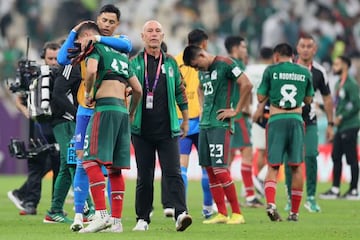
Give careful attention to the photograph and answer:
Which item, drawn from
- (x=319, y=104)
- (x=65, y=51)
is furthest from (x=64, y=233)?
(x=319, y=104)

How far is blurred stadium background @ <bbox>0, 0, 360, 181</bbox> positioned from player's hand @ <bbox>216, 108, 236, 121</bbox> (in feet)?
55.1

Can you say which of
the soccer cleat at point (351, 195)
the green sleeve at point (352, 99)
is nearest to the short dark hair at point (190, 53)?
the soccer cleat at point (351, 195)

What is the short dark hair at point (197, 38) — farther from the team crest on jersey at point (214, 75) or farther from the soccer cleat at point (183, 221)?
the soccer cleat at point (183, 221)

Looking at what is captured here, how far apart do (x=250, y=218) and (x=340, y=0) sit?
1831 cm

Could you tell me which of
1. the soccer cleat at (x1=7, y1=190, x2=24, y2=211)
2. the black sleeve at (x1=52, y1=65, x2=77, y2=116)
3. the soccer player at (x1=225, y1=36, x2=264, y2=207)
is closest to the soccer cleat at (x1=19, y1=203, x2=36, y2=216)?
the soccer cleat at (x1=7, y1=190, x2=24, y2=211)

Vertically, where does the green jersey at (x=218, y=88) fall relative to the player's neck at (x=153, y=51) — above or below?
below

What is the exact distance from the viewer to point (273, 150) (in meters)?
15.0

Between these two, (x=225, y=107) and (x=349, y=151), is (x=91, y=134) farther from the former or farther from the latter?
(x=349, y=151)

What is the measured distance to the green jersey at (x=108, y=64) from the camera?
12.3m

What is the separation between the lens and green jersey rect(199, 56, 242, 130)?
14.2 metres

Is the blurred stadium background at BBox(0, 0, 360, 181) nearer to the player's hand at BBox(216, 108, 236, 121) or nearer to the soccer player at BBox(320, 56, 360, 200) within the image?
the soccer player at BBox(320, 56, 360, 200)

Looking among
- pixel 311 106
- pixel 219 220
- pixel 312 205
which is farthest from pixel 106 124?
pixel 312 205

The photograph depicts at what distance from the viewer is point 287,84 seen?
48.8 feet

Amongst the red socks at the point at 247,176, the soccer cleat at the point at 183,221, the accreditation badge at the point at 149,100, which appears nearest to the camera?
the soccer cleat at the point at 183,221
